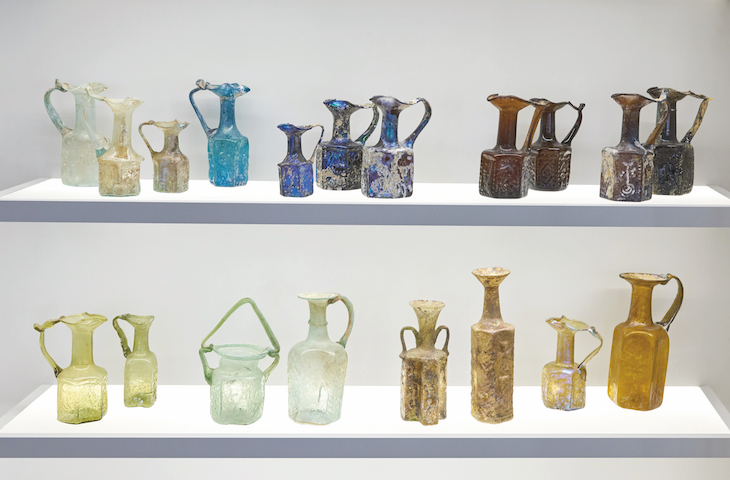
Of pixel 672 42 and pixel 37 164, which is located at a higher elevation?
pixel 672 42

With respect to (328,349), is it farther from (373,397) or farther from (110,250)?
(110,250)

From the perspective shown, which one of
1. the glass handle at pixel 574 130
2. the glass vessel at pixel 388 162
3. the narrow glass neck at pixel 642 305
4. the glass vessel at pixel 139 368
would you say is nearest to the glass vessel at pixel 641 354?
the narrow glass neck at pixel 642 305

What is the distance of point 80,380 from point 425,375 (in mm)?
673

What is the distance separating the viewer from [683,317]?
1.59 m

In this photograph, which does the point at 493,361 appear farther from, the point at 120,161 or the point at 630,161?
the point at 120,161

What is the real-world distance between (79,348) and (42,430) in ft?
0.54

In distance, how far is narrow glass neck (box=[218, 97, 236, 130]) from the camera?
4.54 feet

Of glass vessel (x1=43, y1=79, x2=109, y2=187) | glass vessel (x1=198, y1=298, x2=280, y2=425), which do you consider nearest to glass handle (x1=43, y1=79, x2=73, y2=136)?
glass vessel (x1=43, y1=79, x2=109, y2=187)

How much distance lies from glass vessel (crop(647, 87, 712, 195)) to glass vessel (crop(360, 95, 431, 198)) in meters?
0.48

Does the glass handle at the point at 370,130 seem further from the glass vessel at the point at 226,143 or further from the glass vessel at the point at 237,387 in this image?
the glass vessel at the point at 237,387

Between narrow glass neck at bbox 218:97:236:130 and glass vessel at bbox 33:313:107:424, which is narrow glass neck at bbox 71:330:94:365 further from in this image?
narrow glass neck at bbox 218:97:236:130

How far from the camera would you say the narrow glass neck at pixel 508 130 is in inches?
51.9

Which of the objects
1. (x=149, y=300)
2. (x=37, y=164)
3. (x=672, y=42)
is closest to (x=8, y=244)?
(x=37, y=164)

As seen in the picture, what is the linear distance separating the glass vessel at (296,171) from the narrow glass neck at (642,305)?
690 millimetres
